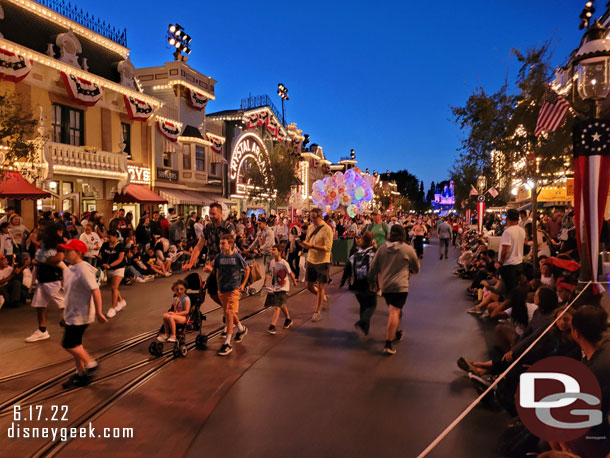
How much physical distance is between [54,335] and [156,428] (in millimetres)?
4021

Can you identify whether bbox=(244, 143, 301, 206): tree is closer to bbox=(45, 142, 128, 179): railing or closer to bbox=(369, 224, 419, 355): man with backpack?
bbox=(45, 142, 128, 179): railing

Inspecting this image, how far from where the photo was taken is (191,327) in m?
6.44

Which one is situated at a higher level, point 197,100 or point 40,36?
point 197,100

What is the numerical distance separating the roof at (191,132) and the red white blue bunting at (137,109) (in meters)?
4.63

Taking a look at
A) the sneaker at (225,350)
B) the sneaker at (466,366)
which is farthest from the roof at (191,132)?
the sneaker at (466,366)

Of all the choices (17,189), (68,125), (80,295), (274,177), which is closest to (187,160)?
(68,125)

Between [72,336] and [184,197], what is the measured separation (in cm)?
2085

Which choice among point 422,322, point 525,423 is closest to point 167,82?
point 422,322

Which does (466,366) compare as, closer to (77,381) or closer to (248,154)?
(77,381)

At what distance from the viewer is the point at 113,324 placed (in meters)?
7.74

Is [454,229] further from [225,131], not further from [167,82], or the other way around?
[167,82]

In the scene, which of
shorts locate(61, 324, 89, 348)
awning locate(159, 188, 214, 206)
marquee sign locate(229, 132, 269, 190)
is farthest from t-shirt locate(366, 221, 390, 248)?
marquee sign locate(229, 132, 269, 190)

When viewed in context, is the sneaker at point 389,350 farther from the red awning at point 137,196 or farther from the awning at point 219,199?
the awning at point 219,199

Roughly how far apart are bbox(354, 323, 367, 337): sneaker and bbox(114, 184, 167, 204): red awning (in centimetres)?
1578
